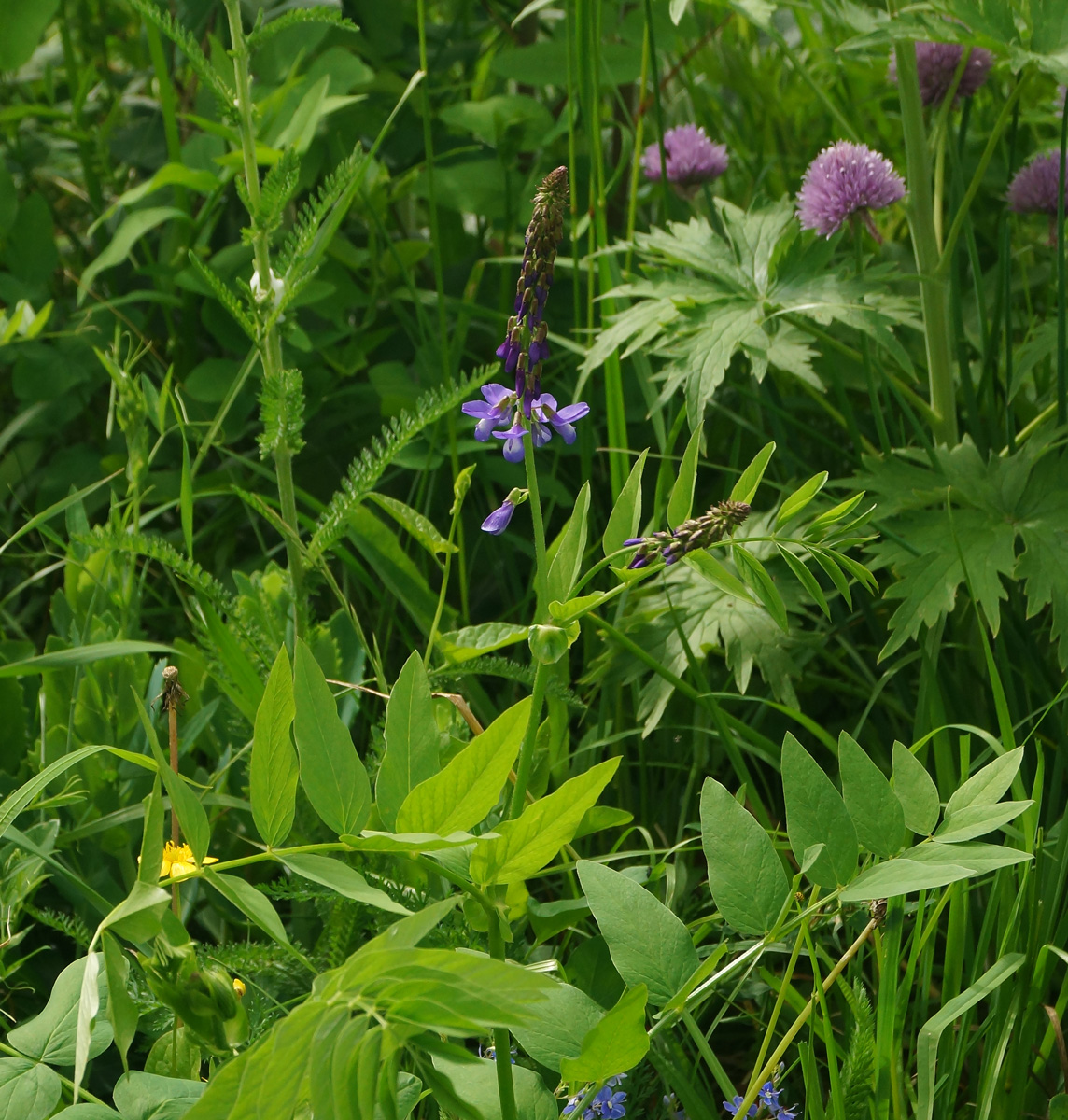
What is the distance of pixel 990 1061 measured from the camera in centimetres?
100

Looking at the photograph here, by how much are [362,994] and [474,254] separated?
5.56 feet

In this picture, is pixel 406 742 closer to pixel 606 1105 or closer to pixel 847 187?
pixel 606 1105

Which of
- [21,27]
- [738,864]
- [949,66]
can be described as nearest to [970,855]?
[738,864]

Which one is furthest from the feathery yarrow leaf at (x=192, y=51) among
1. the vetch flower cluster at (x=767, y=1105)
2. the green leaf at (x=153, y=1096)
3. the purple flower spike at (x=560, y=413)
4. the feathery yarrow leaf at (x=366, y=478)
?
the vetch flower cluster at (x=767, y=1105)

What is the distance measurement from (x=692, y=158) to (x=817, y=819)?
138cm

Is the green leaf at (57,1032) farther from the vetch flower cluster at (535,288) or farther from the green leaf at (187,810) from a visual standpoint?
the vetch flower cluster at (535,288)

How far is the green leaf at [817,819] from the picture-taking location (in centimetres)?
80

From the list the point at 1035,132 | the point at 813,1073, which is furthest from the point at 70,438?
the point at 1035,132

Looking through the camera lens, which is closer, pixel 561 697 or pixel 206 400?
pixel 561 697

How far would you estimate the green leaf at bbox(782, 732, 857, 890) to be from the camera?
80cm

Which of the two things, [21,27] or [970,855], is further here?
[21,27]

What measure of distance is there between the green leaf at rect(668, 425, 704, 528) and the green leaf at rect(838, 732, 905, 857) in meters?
0.19

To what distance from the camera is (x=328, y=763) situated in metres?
0.73

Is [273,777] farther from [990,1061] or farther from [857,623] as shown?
[857,623]
